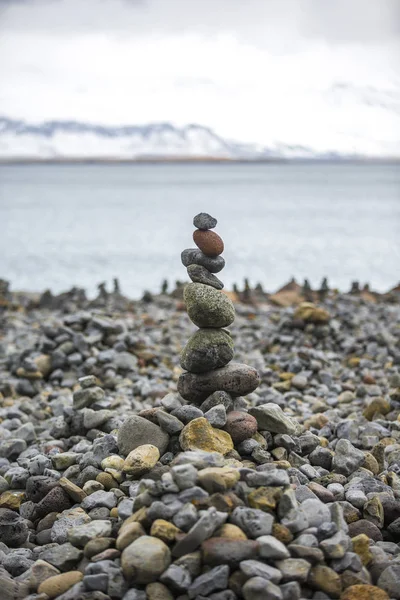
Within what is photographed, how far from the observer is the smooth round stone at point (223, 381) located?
17.1 feet

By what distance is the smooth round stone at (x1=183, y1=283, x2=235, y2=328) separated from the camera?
206 inches

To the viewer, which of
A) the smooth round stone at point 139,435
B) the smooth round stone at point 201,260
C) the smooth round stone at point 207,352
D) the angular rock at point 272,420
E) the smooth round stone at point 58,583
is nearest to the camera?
the smooth round stone at point 58,583

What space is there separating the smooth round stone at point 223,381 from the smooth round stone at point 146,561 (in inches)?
71.5

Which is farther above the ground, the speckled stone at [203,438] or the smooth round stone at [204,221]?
the smooth round stone at [204,221]

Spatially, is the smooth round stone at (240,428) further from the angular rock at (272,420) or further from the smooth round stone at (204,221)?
the smooth round stone at (204,221)

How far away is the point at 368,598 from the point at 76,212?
68.9 meters

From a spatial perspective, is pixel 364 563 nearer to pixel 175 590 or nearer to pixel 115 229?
pixel 175 590

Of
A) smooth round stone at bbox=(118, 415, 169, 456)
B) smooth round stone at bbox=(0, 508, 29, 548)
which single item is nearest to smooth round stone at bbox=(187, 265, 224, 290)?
smooth round stone at bbox=(118, 415, 169, 456)

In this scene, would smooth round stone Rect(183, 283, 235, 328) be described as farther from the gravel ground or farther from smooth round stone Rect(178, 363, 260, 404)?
the gravel ground

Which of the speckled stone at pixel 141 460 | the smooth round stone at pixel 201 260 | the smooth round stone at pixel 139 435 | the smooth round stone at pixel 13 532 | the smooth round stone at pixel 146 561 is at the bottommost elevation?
the smooth round stone at pixel 13 532

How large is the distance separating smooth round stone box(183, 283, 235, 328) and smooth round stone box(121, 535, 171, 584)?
6.89 feet

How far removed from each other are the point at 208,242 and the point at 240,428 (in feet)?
5.13

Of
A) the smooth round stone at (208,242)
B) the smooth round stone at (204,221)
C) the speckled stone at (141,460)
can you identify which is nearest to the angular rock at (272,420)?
the speckled stone at (141,460)

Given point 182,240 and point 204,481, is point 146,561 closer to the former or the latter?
point 204,481
